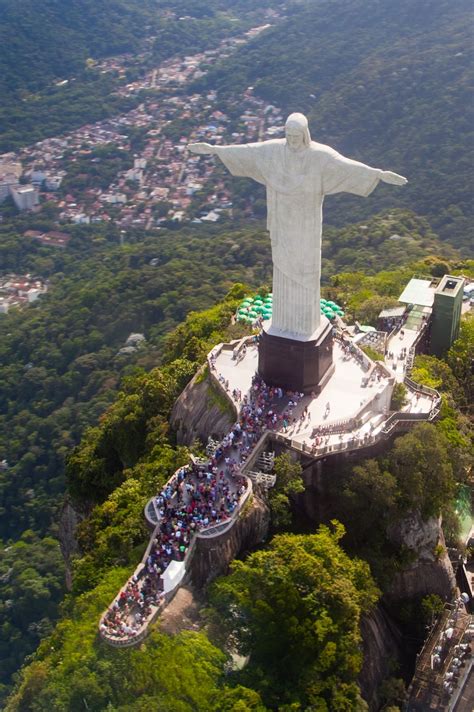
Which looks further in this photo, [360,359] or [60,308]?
[60,308]

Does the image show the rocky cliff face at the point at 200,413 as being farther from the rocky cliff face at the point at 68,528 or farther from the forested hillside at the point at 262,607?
the rocky cliff face at the point at 68,528

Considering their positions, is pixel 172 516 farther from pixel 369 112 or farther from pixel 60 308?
pixel 369 112

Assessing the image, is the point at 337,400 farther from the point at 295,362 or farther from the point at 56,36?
the point at 56,36

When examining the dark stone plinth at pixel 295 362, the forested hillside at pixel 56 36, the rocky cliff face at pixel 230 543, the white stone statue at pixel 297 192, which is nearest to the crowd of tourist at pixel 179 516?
the rocky cliff face at pixel 230 543

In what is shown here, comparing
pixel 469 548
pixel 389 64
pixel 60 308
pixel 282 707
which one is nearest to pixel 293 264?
pixel 469 548

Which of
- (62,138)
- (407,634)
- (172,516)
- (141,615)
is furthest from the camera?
(62,138)

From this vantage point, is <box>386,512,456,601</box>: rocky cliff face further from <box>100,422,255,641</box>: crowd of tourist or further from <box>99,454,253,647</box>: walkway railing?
<box>100,422,255,641</box>: crowd of tourist

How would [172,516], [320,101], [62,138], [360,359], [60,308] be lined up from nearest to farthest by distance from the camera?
[172,516]
[360,359]
[60,308]
[320,101]
[62,138]
